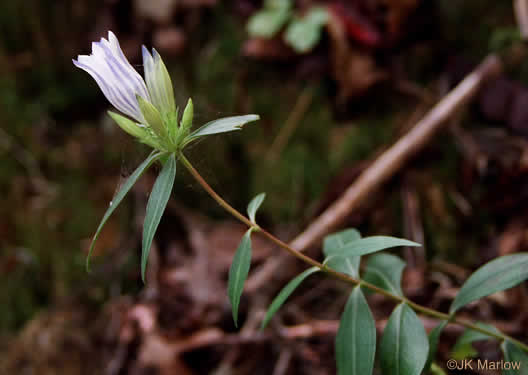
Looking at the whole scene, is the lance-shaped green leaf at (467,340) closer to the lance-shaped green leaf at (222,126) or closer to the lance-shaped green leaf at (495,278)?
the lance-shaped green leaf at (495,278)

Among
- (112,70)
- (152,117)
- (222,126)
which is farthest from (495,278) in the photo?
(112,70)

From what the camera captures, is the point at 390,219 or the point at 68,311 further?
the point at 68,311

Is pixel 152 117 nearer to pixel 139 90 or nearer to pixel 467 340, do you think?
pixel 139 90

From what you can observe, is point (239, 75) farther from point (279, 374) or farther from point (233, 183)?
point (279, 374)

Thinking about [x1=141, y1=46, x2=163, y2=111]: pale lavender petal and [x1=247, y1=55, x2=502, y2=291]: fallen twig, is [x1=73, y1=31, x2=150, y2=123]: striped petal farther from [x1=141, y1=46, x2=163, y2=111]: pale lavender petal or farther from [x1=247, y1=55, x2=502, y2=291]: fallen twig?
[x1=247, y1=55, x2=502, y2=291]: fallen twig

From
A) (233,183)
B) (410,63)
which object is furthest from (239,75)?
(410,63)

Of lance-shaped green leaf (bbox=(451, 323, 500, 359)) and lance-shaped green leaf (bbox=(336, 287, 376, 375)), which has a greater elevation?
lance-shaped green leaf (bbox=(336, 287, 376, 375))

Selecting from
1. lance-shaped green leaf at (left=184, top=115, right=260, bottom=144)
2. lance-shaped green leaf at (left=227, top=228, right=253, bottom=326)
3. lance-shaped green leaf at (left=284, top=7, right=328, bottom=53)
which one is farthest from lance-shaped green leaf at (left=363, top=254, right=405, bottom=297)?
lance-shaped green leaf at (left=284, top=7, right=328, bottom=53)
